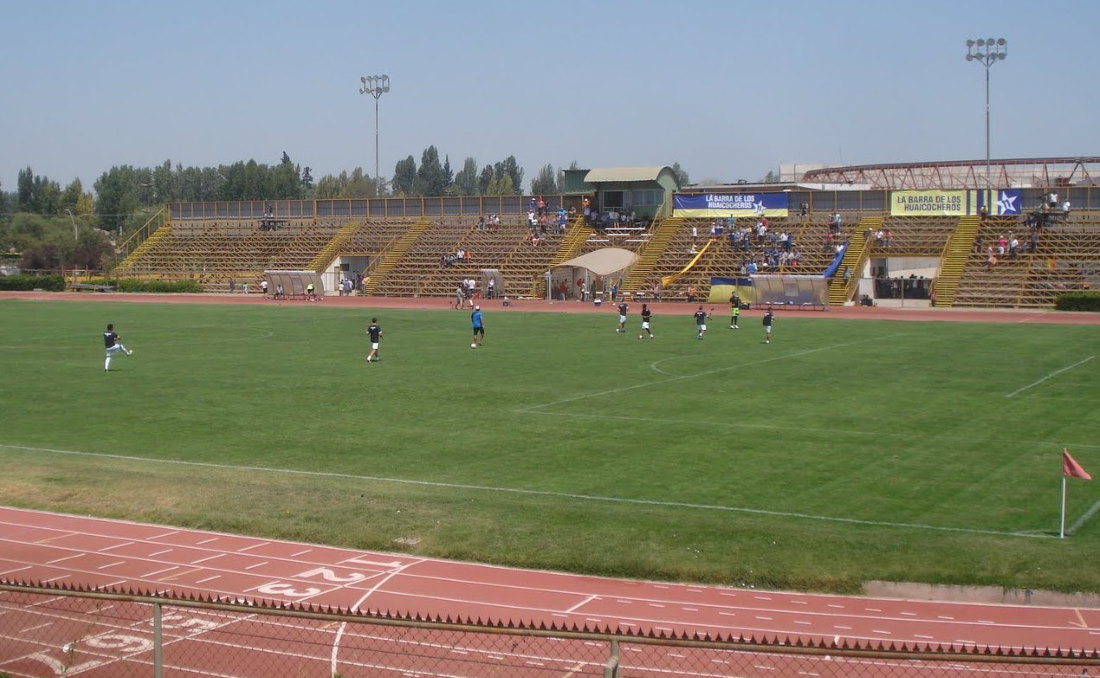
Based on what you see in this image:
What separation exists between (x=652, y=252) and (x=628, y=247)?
2.35m

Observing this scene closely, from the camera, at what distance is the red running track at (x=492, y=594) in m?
13.1

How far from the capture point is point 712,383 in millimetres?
32844

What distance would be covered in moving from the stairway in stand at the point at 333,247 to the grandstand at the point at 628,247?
0.53 ft

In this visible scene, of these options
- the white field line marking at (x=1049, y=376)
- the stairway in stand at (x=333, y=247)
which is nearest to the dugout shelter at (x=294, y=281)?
the stairway in stand at (x=333, y=247)

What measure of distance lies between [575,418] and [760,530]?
10.5 metres

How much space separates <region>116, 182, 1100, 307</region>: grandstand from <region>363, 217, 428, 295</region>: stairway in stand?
128 mm

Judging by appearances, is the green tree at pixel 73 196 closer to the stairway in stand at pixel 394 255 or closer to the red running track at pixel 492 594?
the stairway in stand at pixel 394 255

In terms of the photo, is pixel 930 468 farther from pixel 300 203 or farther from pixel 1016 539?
pixel 300 203

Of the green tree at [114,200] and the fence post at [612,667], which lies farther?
the green tree at [114,200]

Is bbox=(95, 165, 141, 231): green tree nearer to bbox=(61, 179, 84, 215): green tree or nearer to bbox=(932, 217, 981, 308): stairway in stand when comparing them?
bbox=(61, 179, 84, 215): green tree

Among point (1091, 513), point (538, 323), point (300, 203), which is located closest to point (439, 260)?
point (300, 203)

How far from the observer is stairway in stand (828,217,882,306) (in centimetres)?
6884

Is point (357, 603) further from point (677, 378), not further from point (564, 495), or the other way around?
point (677, 378)

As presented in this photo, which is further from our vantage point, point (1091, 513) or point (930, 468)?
point (930, 468)
